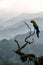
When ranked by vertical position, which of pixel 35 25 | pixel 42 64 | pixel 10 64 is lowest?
pixel 42 64

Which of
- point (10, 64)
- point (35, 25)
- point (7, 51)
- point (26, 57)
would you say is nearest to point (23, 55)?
point (26, 57)

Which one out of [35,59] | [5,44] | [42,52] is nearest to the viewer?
[35,59]

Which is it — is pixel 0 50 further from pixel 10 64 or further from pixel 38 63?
pixel 38 63

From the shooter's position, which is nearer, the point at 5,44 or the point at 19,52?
the point at 19,52

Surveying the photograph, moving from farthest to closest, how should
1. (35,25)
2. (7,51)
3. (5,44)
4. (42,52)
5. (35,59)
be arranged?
(42,52) → (5,44) → (7,51) → (35,25) → (35,59)

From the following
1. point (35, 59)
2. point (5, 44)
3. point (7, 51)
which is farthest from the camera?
point (5, 44)

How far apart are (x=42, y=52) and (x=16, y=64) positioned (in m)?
42.2

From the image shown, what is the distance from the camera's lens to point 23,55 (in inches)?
245

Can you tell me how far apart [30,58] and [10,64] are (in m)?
35.4

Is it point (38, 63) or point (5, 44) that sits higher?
point (5, 44)

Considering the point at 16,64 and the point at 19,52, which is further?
the point at 16,64

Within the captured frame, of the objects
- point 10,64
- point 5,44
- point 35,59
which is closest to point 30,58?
point 35,59

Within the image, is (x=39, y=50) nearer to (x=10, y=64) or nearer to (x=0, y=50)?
(x=0, y=50)

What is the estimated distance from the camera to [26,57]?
6.27 meters
